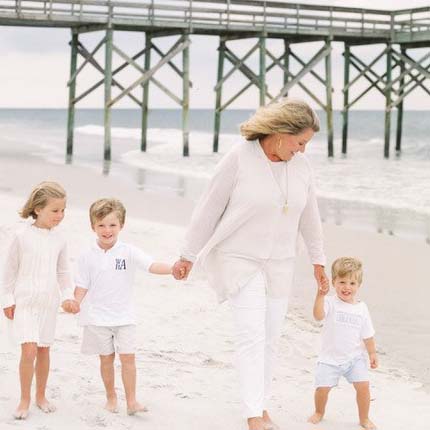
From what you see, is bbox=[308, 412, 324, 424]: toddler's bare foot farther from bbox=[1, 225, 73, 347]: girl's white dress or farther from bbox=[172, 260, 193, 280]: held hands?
bbox=[1, 225, 73, 347]: girl's white dress

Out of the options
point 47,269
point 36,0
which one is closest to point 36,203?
point 47,269

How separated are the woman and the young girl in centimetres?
53

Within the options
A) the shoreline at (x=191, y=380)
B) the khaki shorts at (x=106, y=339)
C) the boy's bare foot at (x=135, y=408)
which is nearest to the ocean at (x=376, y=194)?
the shoreline at (x=191, y=380)

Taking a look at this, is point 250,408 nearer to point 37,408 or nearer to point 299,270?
point 37,408

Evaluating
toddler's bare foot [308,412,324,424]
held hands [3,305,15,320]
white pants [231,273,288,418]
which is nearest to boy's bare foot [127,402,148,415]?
white pants [231,273,288,418]

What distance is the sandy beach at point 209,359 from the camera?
12.3 feet

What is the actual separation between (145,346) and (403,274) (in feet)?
10.6

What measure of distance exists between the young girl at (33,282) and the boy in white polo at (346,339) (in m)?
1.13

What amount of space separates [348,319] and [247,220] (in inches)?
27.4

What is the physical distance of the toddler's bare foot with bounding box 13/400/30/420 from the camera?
3.48 m

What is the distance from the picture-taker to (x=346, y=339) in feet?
12.5

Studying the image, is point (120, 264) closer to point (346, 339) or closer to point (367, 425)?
point (346, 339)

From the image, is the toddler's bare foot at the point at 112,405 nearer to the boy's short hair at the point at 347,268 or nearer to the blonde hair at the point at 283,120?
the boy's short hair at the point at 347,268

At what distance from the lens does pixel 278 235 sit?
354cm
